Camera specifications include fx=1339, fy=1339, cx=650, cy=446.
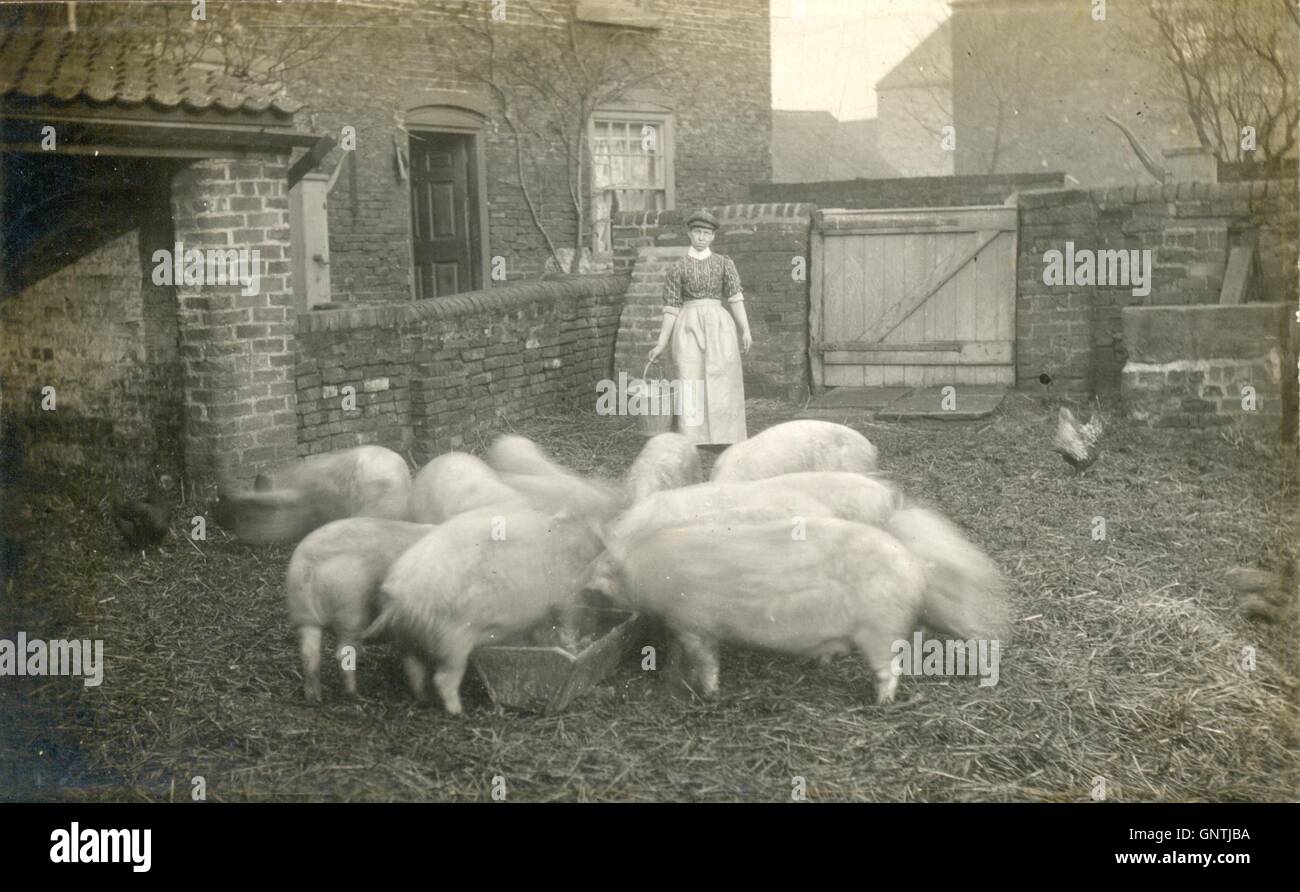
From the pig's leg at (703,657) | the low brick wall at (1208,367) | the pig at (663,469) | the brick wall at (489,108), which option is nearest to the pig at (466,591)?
the pig's leg at (703,657)

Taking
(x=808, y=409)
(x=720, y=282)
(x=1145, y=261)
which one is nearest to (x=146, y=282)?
(x=720, y=282)

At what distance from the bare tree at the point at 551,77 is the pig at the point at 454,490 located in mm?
9539

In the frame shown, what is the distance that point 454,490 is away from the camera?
602cm

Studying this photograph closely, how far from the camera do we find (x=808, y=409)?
38.1 ft

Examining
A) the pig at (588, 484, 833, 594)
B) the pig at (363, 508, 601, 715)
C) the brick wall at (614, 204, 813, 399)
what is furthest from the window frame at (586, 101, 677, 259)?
the pig at (363, 508, 601, 715)

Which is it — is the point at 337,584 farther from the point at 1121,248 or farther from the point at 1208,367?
the point at 1121,248

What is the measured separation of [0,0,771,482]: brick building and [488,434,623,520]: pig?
6.47 ft

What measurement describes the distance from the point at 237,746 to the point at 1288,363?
7.74 metres

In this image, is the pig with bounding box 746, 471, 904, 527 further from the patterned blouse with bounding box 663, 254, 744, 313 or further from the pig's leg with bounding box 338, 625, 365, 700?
the patterned blouse with bounding box 663, 254, 744, 313

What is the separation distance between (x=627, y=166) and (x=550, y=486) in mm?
11128

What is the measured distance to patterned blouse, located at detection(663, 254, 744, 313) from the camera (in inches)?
353

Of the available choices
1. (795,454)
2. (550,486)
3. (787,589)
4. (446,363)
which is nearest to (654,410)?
(446,363)

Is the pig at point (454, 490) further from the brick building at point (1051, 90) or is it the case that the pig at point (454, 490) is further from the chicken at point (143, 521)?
the brick building at point (1051, 90)

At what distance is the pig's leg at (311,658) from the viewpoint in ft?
16.7
